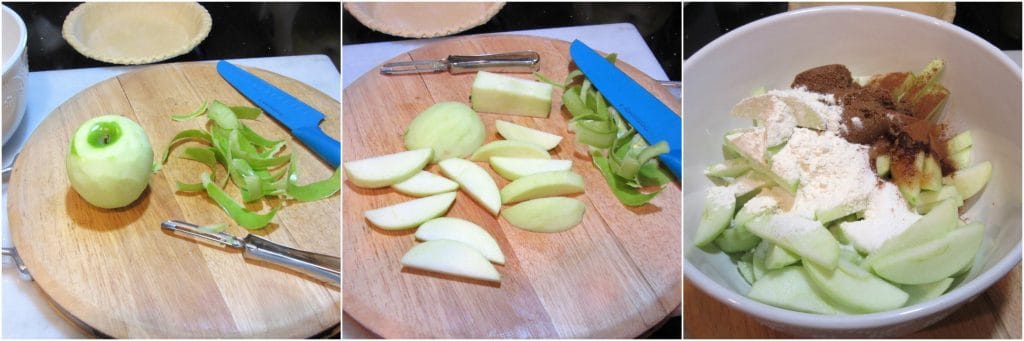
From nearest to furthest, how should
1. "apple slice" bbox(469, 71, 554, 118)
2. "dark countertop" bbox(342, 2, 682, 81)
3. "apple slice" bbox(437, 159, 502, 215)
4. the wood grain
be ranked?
the wood grain < "apple slice" bbox(437, 159, 502, 215) < "apple slice" bbox(469, 71, 554, 118) < "dark countertop" bbox(342, 2, 682, 81)

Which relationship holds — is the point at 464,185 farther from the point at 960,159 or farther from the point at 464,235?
the point at 960,159

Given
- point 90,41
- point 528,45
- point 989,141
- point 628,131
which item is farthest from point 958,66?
point 90,41

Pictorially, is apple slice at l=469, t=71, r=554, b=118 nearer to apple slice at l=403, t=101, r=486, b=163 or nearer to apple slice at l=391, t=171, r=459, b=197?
apple slice at l=403, t=101, r=486, b=163

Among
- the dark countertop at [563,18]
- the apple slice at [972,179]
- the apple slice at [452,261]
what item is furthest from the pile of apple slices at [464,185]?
the apple slice at [972,179]

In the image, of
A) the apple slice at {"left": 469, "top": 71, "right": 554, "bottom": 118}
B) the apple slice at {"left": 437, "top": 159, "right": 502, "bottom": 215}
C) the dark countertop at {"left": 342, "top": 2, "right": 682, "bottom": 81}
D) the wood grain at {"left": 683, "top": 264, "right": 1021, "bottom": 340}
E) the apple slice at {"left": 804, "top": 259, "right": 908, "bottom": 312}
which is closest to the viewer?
the apple slice at {"left": 804, "top": 259, "right": 908, "bottom": 312}

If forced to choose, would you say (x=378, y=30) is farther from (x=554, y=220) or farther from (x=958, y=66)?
(x=958, y=66)

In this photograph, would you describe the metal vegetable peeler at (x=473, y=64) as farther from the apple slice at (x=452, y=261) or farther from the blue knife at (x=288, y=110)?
the apple slice at (x=452, y=261)

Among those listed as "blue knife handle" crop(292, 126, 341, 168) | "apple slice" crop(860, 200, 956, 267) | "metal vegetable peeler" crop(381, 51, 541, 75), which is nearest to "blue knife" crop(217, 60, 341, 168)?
"blue knife handle" crop(292, 126, 341, 168)

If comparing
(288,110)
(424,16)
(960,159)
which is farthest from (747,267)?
(424,16)
